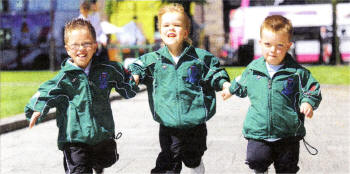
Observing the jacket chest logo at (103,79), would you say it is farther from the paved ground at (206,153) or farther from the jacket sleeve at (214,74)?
the paved ground at (206,153)

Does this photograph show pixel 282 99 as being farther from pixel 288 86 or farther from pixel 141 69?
pixel 141 69

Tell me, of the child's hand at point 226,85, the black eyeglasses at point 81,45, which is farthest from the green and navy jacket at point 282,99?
the black eyeglasses at point 81,45

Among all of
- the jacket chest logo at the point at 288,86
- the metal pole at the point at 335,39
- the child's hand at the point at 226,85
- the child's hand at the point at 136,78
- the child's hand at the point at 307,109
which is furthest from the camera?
the metal pole at the point at 335,39

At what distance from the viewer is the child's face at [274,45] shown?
13.9 ft

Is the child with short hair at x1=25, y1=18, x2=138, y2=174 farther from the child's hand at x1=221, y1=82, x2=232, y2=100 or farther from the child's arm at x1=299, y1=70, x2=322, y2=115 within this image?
the child's arm at x1=299, y1=70, x2=322, y2=115

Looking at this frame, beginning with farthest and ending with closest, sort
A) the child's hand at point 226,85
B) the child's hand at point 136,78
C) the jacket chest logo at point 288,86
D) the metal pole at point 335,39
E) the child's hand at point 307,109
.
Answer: the metal pole at point 335,39 → the child's hand at point 136,78 → the child's hand at point 226,85 → the jacket chest logo at point 288,86 → the child's hand at point 307,109

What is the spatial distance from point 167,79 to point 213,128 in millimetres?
4693

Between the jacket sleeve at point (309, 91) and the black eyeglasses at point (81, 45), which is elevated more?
the black eyeglasses at point (81, 45)

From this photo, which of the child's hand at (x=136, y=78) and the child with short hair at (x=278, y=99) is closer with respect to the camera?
the child with short hair at (x=278, y=99)

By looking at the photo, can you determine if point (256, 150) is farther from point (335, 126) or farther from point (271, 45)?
point (335, 126)

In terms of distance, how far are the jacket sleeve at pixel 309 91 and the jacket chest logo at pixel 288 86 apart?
2.6 inches

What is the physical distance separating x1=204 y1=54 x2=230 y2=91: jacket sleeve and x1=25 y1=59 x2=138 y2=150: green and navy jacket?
0.72 m

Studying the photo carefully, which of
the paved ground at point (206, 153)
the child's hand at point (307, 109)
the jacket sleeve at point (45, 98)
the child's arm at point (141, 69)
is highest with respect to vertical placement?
the child's arm at point (141, 69)

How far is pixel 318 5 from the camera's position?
3353 centimetres
